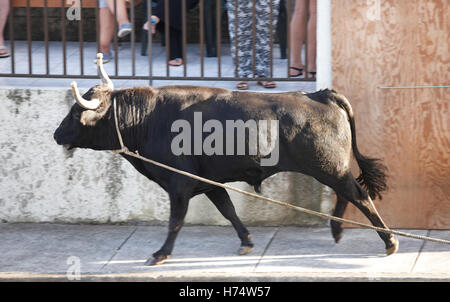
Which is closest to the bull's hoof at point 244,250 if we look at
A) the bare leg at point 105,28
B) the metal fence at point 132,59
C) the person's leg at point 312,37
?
the metal fence at point 132,59

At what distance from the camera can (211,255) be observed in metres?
7.74

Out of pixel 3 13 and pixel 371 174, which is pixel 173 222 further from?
Answer: pixel 3 13

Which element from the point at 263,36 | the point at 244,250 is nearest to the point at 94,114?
the point at 244,250

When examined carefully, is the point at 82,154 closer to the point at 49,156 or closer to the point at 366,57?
the point at 49,156

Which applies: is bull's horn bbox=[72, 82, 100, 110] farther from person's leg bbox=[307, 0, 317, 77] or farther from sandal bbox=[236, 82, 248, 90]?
person's leg bbox=[307, 0, 317, 77]

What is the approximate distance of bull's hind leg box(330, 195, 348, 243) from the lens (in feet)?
25.5

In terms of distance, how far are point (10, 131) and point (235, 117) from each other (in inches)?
91.5

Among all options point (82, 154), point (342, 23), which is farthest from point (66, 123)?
point (342, 23)

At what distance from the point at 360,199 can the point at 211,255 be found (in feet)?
4.17

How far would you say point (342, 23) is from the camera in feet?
26.3

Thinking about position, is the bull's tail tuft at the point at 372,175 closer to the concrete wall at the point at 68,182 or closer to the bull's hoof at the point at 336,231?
the bull's hoof at the point at 336,231

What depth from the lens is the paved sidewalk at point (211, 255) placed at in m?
7.21

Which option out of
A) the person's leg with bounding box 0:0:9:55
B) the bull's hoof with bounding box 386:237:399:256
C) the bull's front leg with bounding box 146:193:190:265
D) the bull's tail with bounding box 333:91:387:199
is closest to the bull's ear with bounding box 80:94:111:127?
the bull's front leg with bounding box 146:193:190:265

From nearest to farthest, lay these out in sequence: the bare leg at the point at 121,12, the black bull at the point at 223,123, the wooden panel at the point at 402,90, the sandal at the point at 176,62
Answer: the black bull at the point at 223,123
the wooden panel at the point at 402,90
the bare leg at the point at 121,12
the sandal at the point at 176,62
